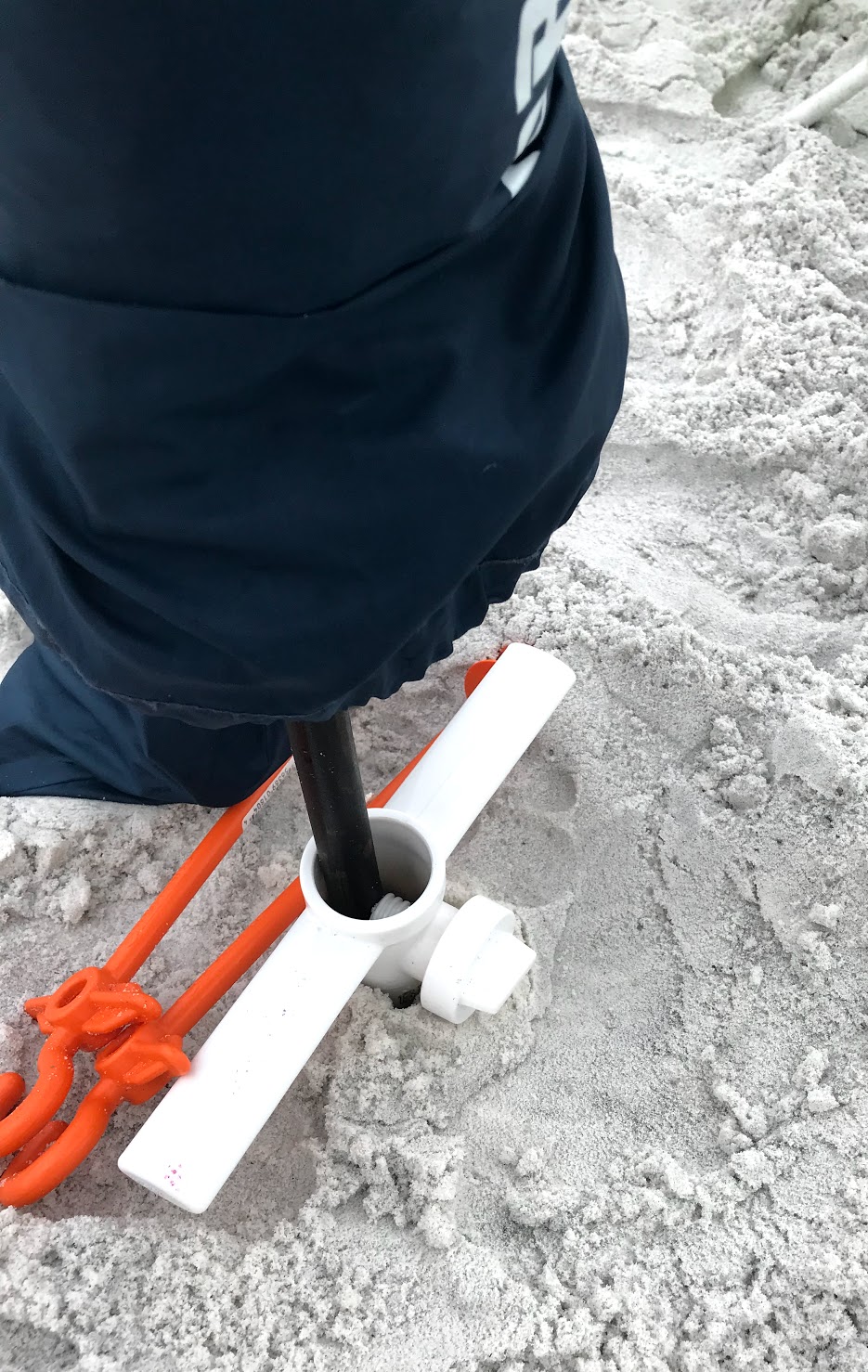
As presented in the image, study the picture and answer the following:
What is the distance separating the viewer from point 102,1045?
81 cm

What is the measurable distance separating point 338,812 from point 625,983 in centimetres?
31

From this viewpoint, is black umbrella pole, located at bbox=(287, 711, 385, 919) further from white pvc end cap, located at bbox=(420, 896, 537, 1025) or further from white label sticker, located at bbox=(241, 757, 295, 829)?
white label sticker, located at bbox=(241, 757, 295, 829)

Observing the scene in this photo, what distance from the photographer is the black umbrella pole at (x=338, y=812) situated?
2.25 feet

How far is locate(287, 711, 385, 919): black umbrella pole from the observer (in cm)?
69

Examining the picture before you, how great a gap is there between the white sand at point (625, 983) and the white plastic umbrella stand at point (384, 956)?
69 mm

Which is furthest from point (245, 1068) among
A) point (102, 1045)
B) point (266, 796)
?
point (266, 796)

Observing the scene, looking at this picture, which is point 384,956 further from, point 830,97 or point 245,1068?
point 830,97

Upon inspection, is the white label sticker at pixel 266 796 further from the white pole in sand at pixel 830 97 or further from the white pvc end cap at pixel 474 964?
the white pole in sand at pixel 830 97

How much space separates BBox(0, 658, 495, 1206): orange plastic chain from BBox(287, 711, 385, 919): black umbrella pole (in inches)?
2.8

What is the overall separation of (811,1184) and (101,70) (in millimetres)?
779

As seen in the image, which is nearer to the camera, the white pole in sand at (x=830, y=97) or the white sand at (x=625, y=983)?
the white sand at (x=625, y=983)

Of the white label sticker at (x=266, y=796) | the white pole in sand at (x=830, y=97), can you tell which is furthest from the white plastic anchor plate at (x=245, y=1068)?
the white pole in sand at (x=830, y=97)

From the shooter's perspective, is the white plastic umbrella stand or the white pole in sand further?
the white pole in sand

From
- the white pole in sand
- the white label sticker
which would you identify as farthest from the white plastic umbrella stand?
the white pole in sand
